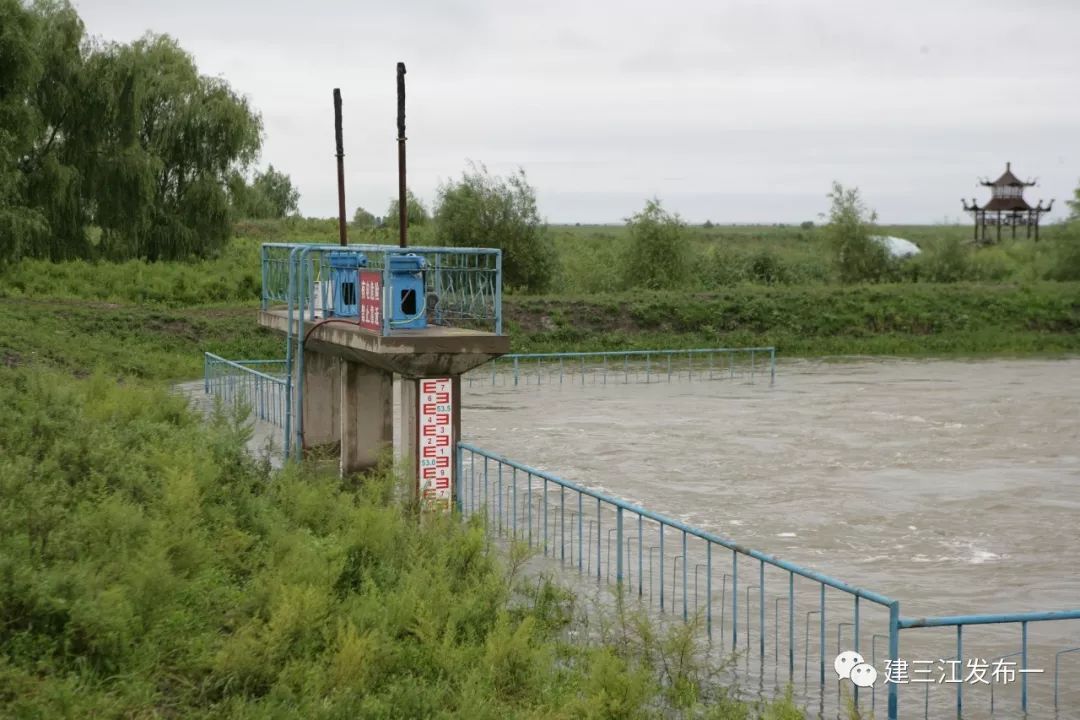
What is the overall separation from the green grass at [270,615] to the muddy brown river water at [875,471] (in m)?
2.23

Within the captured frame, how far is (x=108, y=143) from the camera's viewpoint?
125ft

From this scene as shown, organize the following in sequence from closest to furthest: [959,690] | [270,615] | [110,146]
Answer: [959,690], [270,615], [110,146]

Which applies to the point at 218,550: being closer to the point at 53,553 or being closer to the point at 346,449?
the point at 53,553

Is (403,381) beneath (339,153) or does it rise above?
beneath

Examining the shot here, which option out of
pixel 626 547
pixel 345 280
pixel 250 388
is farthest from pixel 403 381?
pixel 250 388

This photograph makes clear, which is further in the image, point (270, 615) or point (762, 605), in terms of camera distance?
point (762, 605)

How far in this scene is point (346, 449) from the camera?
15.0 m

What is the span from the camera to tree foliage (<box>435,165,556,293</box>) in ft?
155

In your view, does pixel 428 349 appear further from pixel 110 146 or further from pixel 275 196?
pixel 275 196

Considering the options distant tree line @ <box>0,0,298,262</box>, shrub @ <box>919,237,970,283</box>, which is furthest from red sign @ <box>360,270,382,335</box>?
shrub @ <box>919,237,970,283</box>

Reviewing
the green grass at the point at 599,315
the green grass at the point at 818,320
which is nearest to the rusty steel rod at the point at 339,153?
the green grass at the point at 599,315

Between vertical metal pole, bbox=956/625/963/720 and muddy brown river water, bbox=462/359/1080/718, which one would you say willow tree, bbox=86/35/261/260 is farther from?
vertical metal pole, bbox=956/625/963/720

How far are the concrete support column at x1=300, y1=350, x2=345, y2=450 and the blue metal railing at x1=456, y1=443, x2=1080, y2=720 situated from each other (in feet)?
8.88

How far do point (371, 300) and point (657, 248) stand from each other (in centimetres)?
3698
